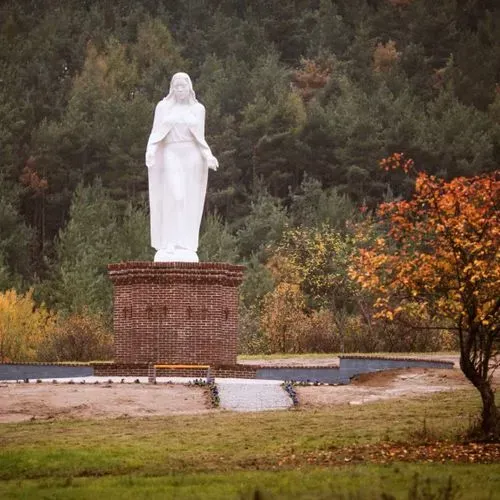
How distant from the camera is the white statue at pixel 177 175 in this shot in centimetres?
2405

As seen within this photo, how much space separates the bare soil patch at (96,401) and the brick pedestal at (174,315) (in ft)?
8.63

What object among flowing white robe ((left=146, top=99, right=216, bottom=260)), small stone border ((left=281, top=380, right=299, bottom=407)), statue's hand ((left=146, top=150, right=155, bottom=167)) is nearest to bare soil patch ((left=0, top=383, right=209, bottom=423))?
small stone border ((left=281, top=380, right=299, bottom=407))

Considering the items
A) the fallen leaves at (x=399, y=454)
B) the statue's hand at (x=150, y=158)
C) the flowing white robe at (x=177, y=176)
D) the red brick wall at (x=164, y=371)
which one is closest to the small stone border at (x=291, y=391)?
the red brick wall at (x=164, y=371)

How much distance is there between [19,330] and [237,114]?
2592 cm

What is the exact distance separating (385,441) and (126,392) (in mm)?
5803

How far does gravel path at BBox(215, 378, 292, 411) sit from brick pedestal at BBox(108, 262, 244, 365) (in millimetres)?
1898

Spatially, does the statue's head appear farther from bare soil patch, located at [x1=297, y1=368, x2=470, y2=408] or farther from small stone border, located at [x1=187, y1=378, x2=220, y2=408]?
bare soil patch, located at [x1=297, y1=368, x2=470, y2=408]

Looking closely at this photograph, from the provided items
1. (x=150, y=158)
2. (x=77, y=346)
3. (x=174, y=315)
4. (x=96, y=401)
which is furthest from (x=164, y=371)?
(x=77, y=346)

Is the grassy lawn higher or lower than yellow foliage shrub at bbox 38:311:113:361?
lower

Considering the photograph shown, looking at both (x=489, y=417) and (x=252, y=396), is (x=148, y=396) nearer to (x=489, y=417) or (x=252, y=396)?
(x=252, y=396)

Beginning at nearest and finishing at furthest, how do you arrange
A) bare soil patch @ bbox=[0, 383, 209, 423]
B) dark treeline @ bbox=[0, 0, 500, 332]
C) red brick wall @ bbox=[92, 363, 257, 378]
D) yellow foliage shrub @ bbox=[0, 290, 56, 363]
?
bare soil patch @ bbox=[0, 383, 209, 423] < red brick wall @ bbox=[92, 363, 257, 378] < yellow foliage shrub @ bbox=[0, 290, 56, 363] < dark treeline @ bbox=[0, 0, 500, 332]

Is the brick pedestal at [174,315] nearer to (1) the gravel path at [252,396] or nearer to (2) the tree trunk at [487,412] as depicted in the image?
(1) the gravel path at [252,396]

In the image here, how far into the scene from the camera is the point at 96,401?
18.2 metres

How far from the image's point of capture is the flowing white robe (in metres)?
24.0
